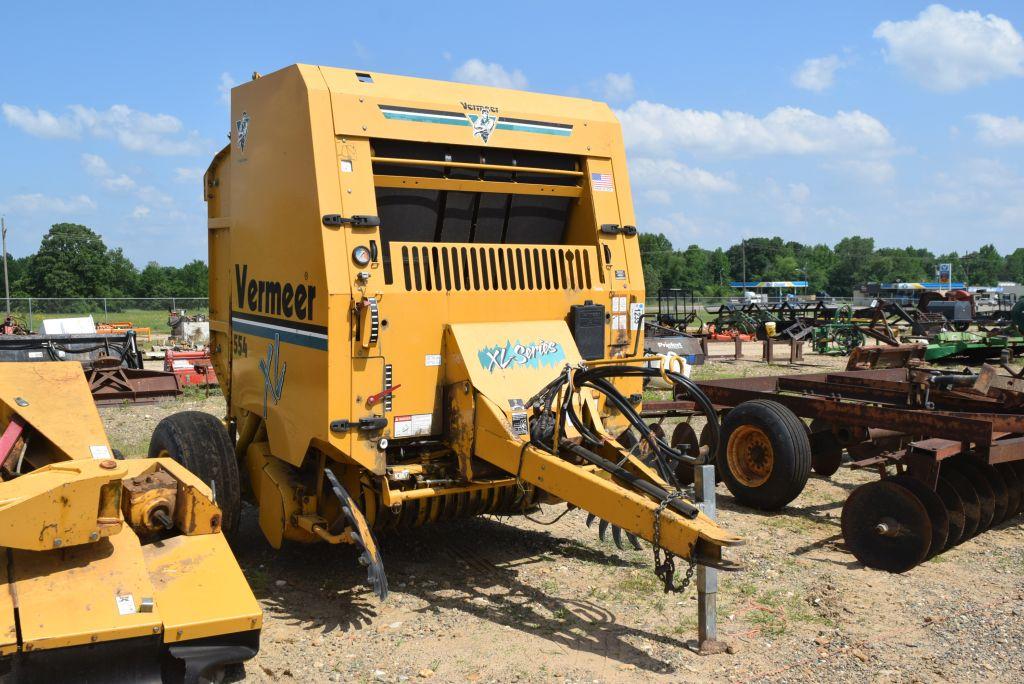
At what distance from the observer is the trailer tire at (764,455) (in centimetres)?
737

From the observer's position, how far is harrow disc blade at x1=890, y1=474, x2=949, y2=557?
240 inches

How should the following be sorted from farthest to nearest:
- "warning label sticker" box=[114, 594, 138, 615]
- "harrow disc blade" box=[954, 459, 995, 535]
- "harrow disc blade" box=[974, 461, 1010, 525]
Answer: "harrow disc blade" box=[974, 461, 1010, 525] < "harrow disc blade" box=[954, 459, 995, 535] < "warning label sticker" box=[114, 594, 138, 615]

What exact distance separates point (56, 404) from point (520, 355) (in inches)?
109

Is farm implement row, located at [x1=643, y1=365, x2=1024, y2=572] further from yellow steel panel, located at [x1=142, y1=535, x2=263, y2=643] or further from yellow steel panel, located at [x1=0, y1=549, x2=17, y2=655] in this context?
yellow steel panel, located at [x1=0, y1=549, x2=17, y2=655]

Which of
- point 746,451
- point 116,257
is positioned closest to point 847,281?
point 116,257

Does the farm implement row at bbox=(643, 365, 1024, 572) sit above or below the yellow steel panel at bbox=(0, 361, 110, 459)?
→ below

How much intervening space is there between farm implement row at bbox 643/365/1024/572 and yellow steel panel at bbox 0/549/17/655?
5.28 metres

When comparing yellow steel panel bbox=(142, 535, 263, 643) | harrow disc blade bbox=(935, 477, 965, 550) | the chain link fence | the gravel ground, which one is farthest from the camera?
the chain link fence

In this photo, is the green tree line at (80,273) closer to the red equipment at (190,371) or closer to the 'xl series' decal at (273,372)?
the red equipment at (190,371)

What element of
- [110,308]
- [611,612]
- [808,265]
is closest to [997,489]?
[611,612]

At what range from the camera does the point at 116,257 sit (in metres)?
74.2

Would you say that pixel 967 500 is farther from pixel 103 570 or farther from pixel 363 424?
pixel 103 570

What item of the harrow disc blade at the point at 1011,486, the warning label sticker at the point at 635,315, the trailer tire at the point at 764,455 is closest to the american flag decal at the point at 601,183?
the warning label sticker at the point at 635,315

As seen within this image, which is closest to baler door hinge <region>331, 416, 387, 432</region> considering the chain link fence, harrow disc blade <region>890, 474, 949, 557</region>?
harrow disc blade <region>890, 474, 949, 557</region>
